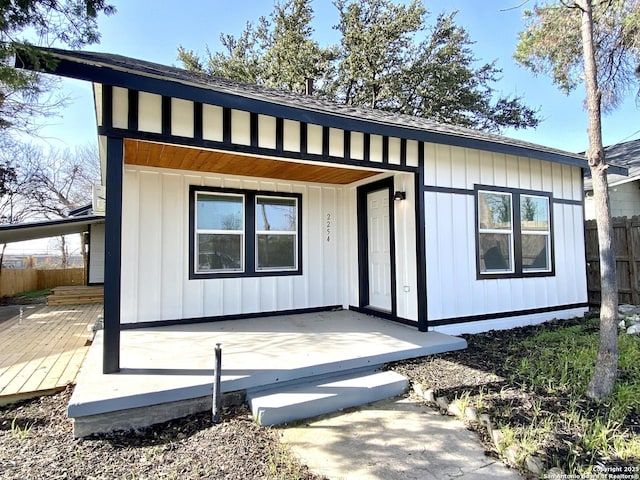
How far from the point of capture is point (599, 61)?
8219 millimetres

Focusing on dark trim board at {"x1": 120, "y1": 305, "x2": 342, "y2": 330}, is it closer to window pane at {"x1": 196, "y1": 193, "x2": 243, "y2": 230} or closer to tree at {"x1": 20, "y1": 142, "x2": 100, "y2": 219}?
window pane at {"x1": 196, "y1": 193, "x2": 243, "y2": 230}

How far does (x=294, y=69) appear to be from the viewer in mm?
14359

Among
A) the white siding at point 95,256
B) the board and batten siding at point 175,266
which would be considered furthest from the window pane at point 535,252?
the white siding at point 95,256

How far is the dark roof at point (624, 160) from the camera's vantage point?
8.47m

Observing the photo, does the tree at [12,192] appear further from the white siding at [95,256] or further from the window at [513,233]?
the window at [513,233]

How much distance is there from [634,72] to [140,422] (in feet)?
36.8

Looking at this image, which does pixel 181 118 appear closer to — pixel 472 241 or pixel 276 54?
pixel 472 241

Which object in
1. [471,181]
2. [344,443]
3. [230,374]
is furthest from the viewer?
[471,181]

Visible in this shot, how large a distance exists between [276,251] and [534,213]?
440 centimetres

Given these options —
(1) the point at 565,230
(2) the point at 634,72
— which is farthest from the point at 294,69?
(1) the point at 565,230

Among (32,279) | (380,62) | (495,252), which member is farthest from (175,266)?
(380,62)

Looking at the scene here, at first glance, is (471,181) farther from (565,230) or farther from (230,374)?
(230,374)

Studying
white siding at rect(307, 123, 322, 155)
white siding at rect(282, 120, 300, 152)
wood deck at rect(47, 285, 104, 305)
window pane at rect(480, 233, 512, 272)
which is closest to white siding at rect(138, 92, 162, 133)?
white siding at rect(282, 120, 300, 152)

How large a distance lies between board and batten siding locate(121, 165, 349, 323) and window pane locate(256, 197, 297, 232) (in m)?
0.18
